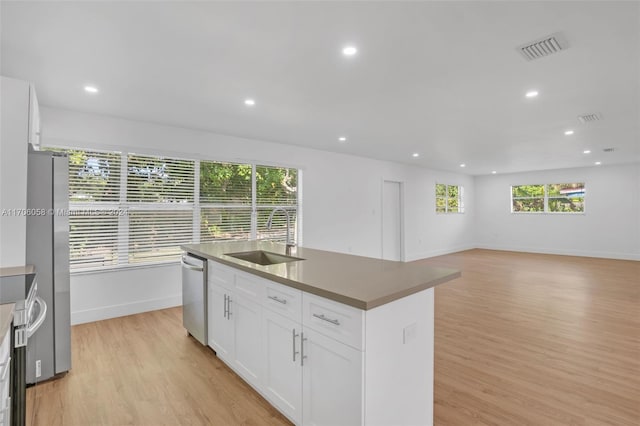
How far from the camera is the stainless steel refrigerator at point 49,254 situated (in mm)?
2336

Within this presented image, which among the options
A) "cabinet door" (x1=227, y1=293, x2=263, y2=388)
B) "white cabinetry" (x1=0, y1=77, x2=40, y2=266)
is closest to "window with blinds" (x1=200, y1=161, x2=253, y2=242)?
"white cabinetry" (x1=0, y1=77, x2=40, y2=266)

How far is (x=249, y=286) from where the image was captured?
221 centimetres

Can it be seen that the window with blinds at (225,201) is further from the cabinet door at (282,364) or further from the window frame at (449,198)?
the window frame at (449,198)

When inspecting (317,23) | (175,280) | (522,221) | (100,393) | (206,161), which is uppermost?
(317,23)

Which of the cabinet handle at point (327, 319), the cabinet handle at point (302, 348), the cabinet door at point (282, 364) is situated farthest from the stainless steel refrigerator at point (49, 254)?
the cabinet handle at point (327, 319)

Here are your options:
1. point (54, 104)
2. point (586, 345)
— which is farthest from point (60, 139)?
point (586, 345)

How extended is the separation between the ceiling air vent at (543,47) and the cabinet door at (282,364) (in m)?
2.49

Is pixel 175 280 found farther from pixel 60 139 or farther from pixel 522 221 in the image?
pixel 522 221

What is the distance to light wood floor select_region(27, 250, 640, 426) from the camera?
2.00m

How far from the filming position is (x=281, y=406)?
192cm

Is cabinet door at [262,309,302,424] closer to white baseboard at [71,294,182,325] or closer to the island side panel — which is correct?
the island side panel

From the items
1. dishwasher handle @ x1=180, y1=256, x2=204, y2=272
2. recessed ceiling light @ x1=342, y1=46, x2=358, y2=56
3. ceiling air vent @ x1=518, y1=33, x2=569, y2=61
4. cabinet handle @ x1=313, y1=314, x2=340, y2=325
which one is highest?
recessed ceiling light @ x1=342, y1=46, x2=358, y2=56

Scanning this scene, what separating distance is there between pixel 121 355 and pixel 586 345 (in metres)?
4.39

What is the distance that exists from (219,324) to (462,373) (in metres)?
2.03
